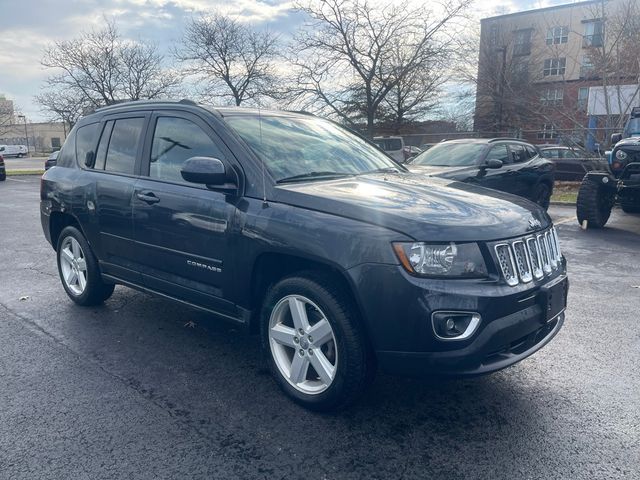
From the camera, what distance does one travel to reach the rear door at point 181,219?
347cm

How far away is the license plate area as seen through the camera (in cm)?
293

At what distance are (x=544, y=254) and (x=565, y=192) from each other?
14863mm

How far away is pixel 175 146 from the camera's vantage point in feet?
12.9

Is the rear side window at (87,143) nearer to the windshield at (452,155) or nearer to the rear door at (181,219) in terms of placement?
the rear door at (181,219)

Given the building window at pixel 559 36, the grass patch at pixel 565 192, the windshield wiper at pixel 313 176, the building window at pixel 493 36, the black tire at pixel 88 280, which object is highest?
the building window at pixel 493 36

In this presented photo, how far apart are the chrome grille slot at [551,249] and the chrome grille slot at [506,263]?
53 cm

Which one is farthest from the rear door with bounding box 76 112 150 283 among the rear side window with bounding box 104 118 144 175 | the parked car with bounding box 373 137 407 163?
the parked car with bounding box 373 137 407 163

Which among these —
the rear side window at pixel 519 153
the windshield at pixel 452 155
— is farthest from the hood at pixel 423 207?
the rear side window at pixel 519 153

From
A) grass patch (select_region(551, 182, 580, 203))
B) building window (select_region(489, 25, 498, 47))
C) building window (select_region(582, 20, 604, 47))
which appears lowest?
grass patch (select_region(551, 182, 580, 203))

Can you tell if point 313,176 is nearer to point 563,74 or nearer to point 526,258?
point 526,258

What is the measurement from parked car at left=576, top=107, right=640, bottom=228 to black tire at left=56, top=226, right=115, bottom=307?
26.4 feet

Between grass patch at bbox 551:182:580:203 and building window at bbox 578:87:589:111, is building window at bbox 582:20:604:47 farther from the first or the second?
grass patch at bbox 551:182:580:203

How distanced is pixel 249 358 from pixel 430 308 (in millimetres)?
1738

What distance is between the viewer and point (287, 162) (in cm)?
358
